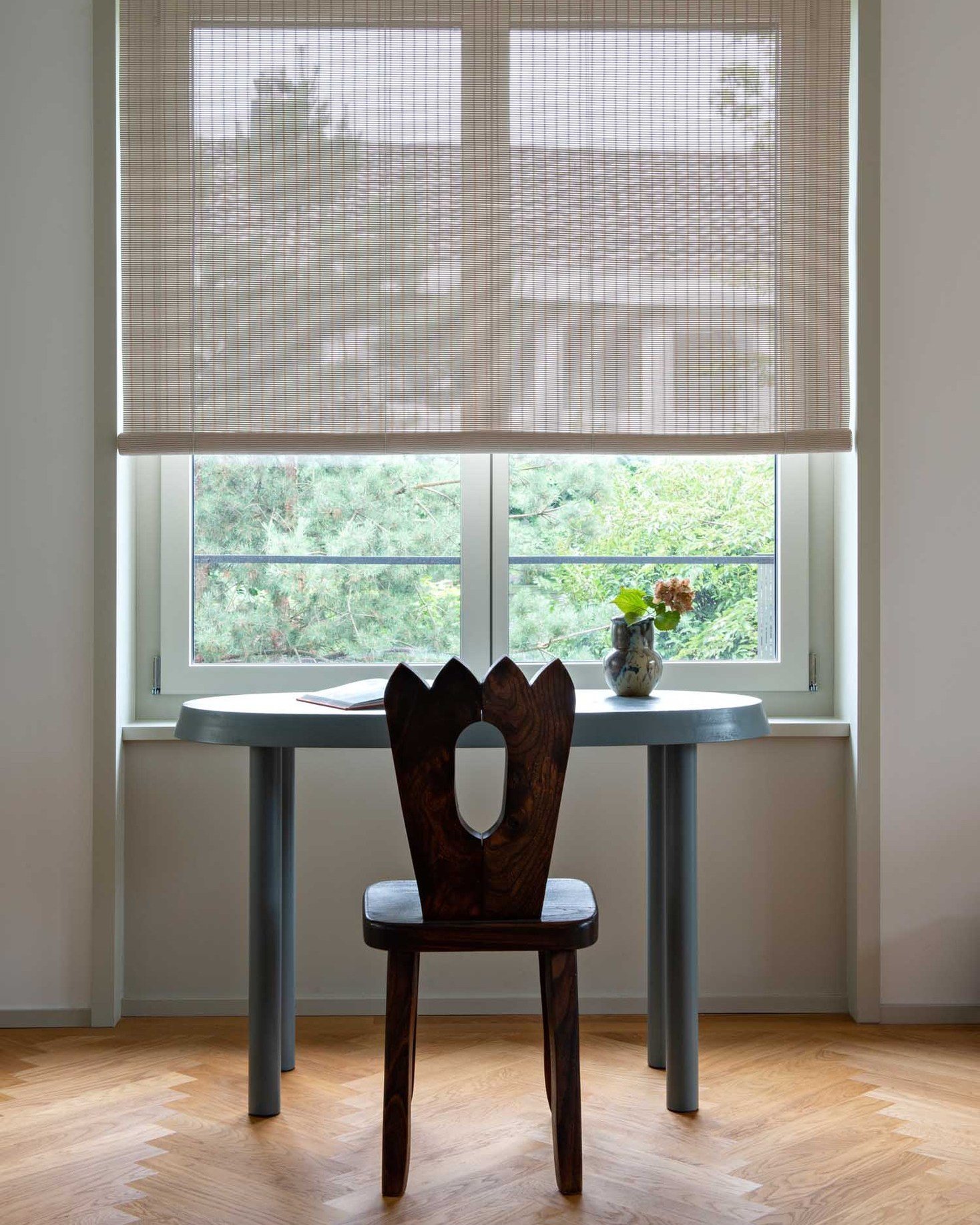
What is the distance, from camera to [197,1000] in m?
2.87

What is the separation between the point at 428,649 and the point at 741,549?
87cm

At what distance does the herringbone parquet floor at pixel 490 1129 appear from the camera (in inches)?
74.3

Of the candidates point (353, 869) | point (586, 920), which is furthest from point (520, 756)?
point (353, 869)

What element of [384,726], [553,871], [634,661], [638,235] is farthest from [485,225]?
Answer: [553,871]

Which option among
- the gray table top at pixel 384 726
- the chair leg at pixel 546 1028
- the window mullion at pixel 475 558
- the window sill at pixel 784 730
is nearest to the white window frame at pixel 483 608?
the window mullion at pixel 475 558

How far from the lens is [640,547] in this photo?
120 inches

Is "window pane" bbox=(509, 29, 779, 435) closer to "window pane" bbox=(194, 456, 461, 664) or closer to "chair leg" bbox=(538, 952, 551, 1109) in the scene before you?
"window pane" bbox=(194, 456, 461, 664)

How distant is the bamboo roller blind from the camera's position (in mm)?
2873
